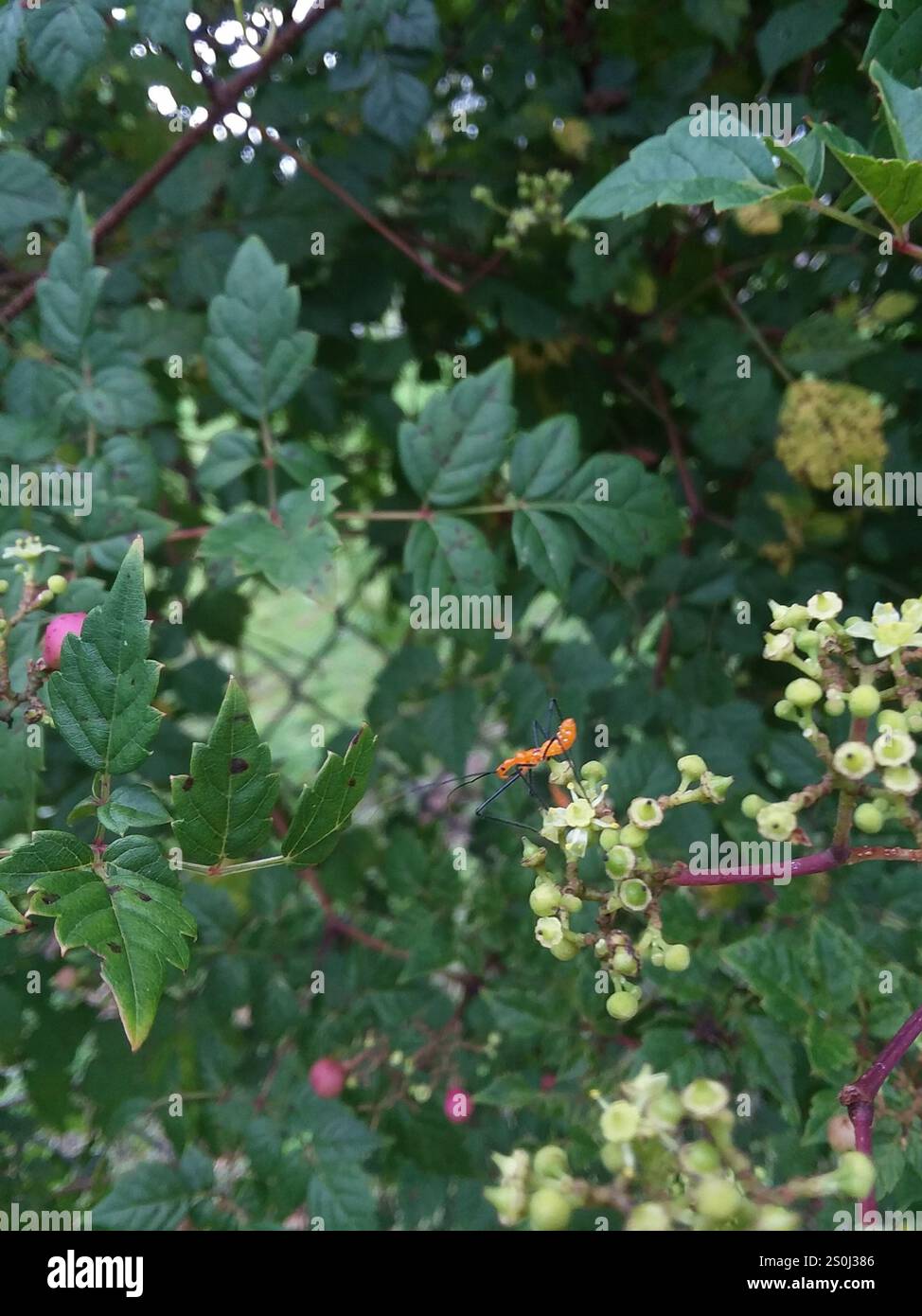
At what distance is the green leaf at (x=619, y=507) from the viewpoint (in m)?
0.99

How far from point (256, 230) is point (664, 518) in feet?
2.12

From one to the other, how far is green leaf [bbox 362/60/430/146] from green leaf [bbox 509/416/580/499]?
1.28ft

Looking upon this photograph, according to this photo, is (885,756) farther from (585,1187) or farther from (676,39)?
(676,39)

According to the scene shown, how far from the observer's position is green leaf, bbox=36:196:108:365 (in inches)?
A: 36.7

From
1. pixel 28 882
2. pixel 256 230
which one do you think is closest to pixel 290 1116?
pixel 28 882

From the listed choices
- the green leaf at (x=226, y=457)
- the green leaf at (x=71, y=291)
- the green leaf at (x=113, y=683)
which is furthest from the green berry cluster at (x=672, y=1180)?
the green leaf at (x=71, y=291)

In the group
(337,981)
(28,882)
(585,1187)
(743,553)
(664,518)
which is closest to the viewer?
(585,1187)

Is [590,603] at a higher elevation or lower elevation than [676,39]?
lower

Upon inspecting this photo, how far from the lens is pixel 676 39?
123 centimetres

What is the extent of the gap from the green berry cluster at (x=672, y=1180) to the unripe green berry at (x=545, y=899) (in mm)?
115

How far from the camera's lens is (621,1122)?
0.45 metres

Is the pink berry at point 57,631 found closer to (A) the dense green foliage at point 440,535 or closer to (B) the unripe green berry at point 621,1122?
(A) the dense green foliage at point 440,535

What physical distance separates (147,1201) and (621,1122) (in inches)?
27.3

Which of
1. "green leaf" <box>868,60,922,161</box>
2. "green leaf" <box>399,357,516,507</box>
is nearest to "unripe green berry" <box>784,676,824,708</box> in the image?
"green leaf" <box>868,60,922,161</box>
